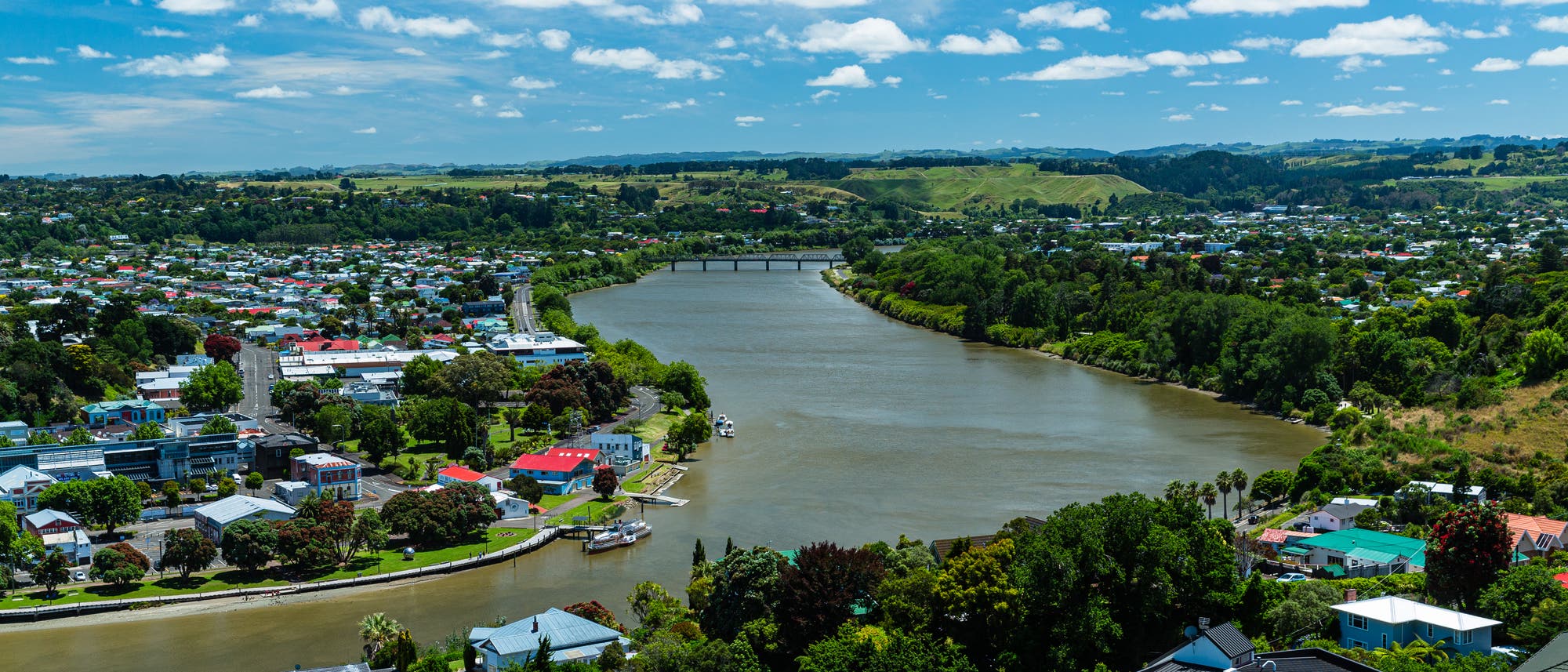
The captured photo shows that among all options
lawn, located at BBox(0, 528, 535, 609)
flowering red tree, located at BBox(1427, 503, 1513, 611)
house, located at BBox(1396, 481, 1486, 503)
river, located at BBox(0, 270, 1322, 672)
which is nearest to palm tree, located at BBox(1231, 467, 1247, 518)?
river, located at BBox(0, 270, 1322, 672)

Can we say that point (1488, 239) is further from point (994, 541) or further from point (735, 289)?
point (994, 541)

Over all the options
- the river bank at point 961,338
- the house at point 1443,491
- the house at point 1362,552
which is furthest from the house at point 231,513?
the river bank at point 961,338

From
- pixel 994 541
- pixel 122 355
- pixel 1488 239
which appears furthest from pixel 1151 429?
pixel 1488 239

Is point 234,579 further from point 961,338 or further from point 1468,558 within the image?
point 961,338

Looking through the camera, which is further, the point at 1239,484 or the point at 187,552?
the point at 1239,484

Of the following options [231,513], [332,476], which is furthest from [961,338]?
[231,513]

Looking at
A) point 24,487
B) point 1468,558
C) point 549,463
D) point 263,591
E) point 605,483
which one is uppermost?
point 1468,558
